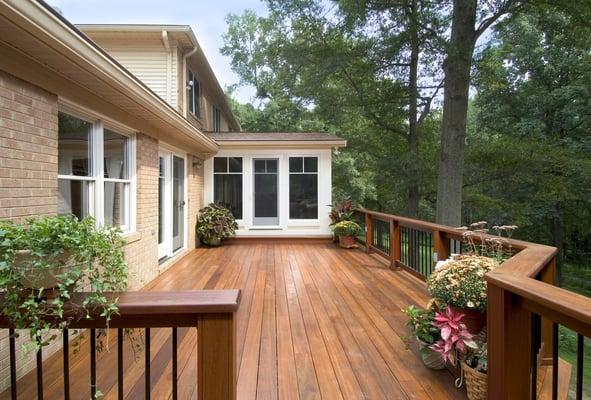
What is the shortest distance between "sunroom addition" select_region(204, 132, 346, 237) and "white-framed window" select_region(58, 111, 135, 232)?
421 cm

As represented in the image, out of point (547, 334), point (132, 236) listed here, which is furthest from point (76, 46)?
point (547, 334)

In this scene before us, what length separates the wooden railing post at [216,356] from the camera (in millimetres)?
1412

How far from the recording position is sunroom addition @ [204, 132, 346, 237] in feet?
27.9

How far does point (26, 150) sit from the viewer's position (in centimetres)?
244

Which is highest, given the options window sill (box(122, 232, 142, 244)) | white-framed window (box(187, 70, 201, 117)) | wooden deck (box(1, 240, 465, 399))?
white-framed window (box(187, 70, 201, 117))

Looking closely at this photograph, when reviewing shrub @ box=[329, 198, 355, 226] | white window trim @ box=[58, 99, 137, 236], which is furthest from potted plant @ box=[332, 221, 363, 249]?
white window trim @ box=[58, 99, 137, 236]

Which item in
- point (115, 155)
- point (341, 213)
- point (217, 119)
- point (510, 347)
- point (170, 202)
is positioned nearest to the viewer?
point (510, 347)

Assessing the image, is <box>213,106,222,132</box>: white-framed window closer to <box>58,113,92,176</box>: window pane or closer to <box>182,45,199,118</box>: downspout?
<box>182,45,199,118</box>: downspout

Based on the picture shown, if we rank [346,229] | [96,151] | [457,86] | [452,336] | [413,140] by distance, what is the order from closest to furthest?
[452,336], [96,151], [346,229], [457,86], [413,140]

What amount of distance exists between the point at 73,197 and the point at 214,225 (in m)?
4.54

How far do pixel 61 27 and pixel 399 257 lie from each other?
16.6 ft

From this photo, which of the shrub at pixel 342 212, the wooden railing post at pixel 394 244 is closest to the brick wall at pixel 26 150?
the wooden railing post at pixel 394 244

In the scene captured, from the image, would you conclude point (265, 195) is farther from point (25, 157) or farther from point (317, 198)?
point (25, 157)

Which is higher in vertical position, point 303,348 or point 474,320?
point 474,320
